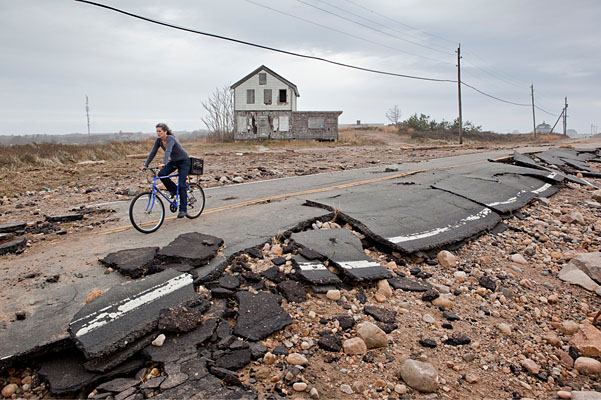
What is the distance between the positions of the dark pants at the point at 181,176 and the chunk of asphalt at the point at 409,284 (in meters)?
3.71

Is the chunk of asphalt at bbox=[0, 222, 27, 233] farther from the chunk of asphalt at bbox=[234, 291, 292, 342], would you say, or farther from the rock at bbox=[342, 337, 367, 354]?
the rock at bbox=[342, 337, 367, 354]

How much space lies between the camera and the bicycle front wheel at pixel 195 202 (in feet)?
21.2

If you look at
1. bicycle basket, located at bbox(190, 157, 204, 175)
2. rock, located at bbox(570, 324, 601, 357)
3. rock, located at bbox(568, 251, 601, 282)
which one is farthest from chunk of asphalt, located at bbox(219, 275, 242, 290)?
rock, located at bbox(568, 251, 601, 282)

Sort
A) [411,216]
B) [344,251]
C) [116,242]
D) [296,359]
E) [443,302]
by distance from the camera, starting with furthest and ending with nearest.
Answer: [411,216] → [116,242] → [344,251] → [443,302] → [296,359]

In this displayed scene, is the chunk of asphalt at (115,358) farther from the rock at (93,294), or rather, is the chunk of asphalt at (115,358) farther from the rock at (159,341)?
the rock at (93,294)

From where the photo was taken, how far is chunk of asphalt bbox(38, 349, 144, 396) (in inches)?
104

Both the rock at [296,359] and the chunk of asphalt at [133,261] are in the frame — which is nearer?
the rock at [296,359]

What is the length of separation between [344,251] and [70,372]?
3.07 metres

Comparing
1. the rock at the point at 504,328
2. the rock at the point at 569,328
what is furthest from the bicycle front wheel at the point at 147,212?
the rock at the point at 569,328

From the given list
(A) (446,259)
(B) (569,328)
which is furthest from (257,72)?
(B) (569,328)

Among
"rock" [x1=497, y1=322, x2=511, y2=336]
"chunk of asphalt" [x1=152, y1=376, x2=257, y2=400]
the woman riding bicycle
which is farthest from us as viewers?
the woman riding bicycle

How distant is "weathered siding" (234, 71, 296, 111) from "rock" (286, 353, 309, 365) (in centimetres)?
3624

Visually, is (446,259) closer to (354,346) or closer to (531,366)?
(531,366)

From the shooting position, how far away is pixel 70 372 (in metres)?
2.77
